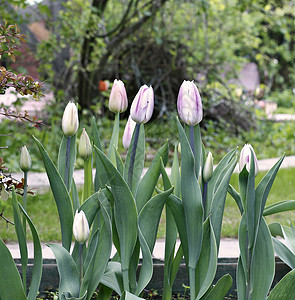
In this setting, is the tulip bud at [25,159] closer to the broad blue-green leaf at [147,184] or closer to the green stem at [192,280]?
the broad blue-green leaf at [147,184]

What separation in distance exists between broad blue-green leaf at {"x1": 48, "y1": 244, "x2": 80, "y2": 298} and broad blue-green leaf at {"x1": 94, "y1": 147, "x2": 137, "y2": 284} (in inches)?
5.1

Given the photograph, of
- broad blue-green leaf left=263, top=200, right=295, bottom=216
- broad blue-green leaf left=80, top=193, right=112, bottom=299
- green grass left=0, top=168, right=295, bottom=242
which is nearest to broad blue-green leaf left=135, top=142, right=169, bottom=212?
broad blue-green leaf left=80, top=193, right=112, bottom=299

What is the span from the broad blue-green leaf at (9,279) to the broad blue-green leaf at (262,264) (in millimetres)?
606

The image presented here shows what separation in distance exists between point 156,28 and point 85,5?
1037 millimetres

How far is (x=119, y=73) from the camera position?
6418 mm

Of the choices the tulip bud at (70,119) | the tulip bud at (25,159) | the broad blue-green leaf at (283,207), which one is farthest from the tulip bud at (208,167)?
the tulip bud at (25,159)

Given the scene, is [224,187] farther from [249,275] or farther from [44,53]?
[44,53]

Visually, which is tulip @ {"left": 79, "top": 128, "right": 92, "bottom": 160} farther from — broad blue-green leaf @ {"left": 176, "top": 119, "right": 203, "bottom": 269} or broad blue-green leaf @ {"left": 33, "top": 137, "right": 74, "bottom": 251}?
broad blue-green leaf @ {"left": 176, "top": 119, "right": 203, "bottom": 269}

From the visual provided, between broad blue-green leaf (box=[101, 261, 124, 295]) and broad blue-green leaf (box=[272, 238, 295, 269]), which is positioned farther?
broad blue-green leaf (box=[272, 238, 295, 269])

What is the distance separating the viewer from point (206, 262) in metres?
1.30

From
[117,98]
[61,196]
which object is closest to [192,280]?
[61,196]

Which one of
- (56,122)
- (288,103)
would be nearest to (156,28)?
(56,122)

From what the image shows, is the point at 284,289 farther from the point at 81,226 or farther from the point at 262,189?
the point at 81,226

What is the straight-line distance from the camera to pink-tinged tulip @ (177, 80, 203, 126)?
3.96ft
